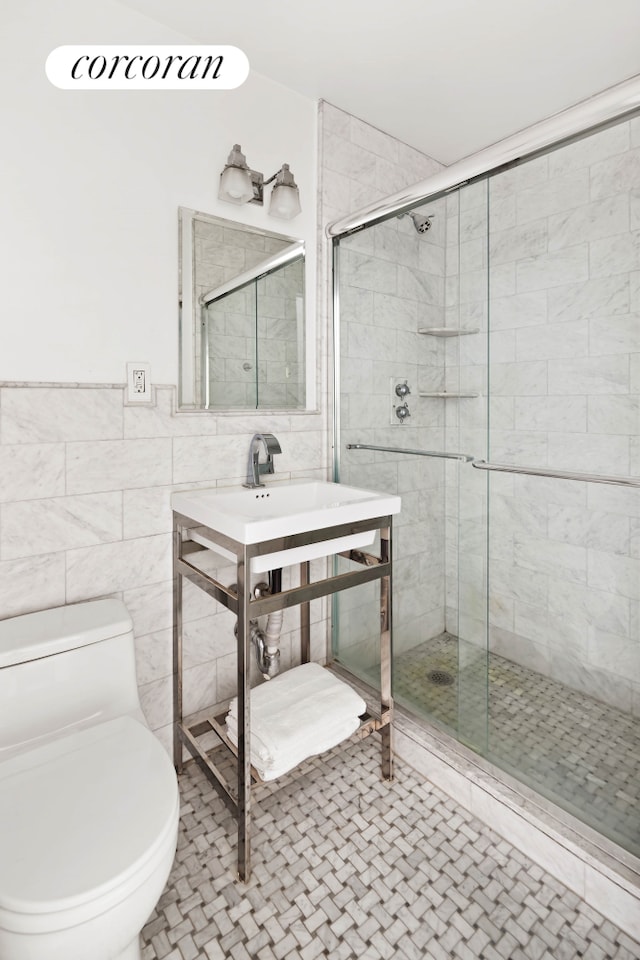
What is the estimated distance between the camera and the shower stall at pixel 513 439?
5.51ft

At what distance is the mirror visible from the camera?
Answer: 5.50 ft

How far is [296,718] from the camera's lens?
155 cm

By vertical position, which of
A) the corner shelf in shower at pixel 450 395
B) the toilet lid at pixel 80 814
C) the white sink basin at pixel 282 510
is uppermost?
the corner shelf in shower at pixel 450 395

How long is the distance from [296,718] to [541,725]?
0.82 metres

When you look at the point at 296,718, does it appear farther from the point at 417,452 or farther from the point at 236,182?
the point at 236,182

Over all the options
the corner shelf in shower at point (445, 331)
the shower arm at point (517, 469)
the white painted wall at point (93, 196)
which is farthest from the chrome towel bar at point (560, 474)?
the white painted wall at point (93, 196)

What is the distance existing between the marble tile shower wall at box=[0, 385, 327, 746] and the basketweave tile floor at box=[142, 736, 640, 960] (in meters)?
0.46

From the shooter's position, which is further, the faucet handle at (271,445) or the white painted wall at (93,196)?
the faucet handle at (271,445)

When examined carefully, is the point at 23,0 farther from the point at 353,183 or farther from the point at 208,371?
the point at 353,183

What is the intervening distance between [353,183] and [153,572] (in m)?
1.80

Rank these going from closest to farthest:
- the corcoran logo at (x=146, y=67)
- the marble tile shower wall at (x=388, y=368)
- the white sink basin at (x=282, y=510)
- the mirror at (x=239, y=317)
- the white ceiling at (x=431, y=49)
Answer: the white sink basin at (x=282, y=510)
the corcoran logo at (x=146, y=67)
the white ceiling at (x=431, y=49)
the mirror at (x=239, y=317)
the marble tile shower wall at (x=388, y=368)

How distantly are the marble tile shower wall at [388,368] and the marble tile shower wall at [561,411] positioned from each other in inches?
6.5

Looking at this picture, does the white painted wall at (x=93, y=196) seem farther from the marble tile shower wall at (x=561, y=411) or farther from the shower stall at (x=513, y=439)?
the marble tile shower wall at (x=561, y=411)

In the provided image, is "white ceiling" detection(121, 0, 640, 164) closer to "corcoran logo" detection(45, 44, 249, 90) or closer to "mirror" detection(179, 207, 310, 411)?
"corcoran logo" detection(45, 44, 249, 90)
